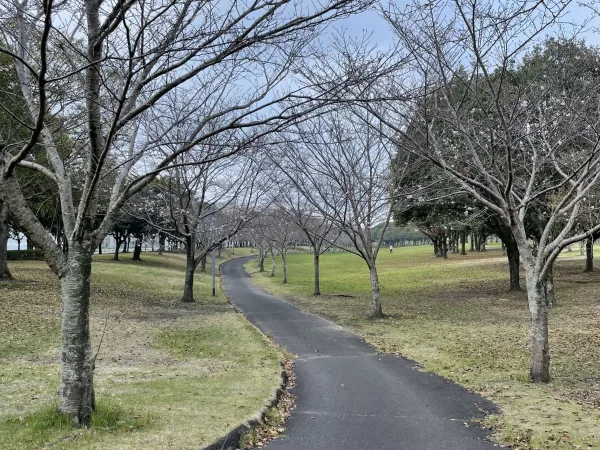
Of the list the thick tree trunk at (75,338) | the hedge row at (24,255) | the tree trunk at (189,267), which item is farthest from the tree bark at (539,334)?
the hedge row at (24,255)

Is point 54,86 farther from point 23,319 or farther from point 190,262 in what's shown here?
point 190,262

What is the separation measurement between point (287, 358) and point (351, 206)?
22.5 feet

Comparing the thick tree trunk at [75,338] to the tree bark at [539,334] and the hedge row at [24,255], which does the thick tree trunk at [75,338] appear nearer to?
the tree bark at [539,334]

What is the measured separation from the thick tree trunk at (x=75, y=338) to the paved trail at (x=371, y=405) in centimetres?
207

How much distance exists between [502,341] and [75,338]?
406 inches

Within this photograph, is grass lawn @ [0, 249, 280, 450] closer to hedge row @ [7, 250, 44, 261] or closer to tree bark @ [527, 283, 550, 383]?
tree bark @ [527, 283, 550, 383]

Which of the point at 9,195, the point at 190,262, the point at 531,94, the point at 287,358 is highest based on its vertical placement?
the point at 531,94

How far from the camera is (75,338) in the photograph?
5121 mm

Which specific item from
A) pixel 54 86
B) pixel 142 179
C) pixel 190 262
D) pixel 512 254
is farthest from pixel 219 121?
pixel 512 254

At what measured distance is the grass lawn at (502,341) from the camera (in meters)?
6.19

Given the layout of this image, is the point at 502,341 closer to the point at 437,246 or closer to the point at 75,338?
the point at 75,338

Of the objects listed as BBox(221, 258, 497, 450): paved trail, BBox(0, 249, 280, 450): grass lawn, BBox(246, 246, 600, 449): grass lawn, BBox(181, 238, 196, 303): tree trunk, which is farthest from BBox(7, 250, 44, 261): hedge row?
A: BBox(221, 258, 497, 450): paved trail

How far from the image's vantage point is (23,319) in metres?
13.7

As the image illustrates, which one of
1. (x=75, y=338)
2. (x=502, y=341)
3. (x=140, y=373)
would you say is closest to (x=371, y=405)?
(x=75, y=338)
